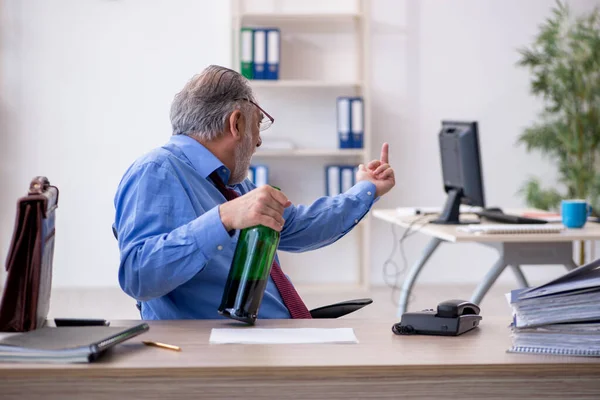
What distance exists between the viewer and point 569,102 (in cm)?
547

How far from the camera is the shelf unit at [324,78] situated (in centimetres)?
550

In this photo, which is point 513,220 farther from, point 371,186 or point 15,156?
point 15,156

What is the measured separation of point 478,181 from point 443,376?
242 cm

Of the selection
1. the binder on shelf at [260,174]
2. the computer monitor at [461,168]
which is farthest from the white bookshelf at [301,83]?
the computer monitor at [461,168]

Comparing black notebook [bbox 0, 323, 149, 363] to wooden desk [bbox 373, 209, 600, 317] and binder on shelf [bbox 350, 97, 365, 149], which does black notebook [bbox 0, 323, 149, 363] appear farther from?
binder on shelf [bbox 350, 97, 365, 149]

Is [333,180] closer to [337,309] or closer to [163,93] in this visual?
[163,93]

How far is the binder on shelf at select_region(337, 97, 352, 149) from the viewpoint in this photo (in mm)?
5445

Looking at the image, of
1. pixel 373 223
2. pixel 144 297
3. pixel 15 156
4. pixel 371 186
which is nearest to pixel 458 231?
pixel 371 186

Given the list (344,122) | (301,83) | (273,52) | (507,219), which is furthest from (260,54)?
(507,219)

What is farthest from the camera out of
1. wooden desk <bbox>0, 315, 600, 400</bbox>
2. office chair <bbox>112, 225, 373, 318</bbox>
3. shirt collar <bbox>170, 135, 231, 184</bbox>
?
office chair <bbox>112, 225, 373, 318</bbox>

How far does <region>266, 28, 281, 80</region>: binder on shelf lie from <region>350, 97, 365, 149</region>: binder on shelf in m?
0.53

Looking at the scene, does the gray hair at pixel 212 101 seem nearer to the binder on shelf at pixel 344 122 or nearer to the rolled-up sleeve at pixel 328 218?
the rolled-up sleeve at pixel 328 218

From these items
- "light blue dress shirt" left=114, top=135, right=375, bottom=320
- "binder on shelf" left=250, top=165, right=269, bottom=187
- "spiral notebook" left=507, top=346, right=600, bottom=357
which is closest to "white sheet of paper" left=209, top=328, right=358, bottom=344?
"light blue dress shirt" left=114, top=135, right=375, bottom=320

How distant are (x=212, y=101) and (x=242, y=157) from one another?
150 millimetres
